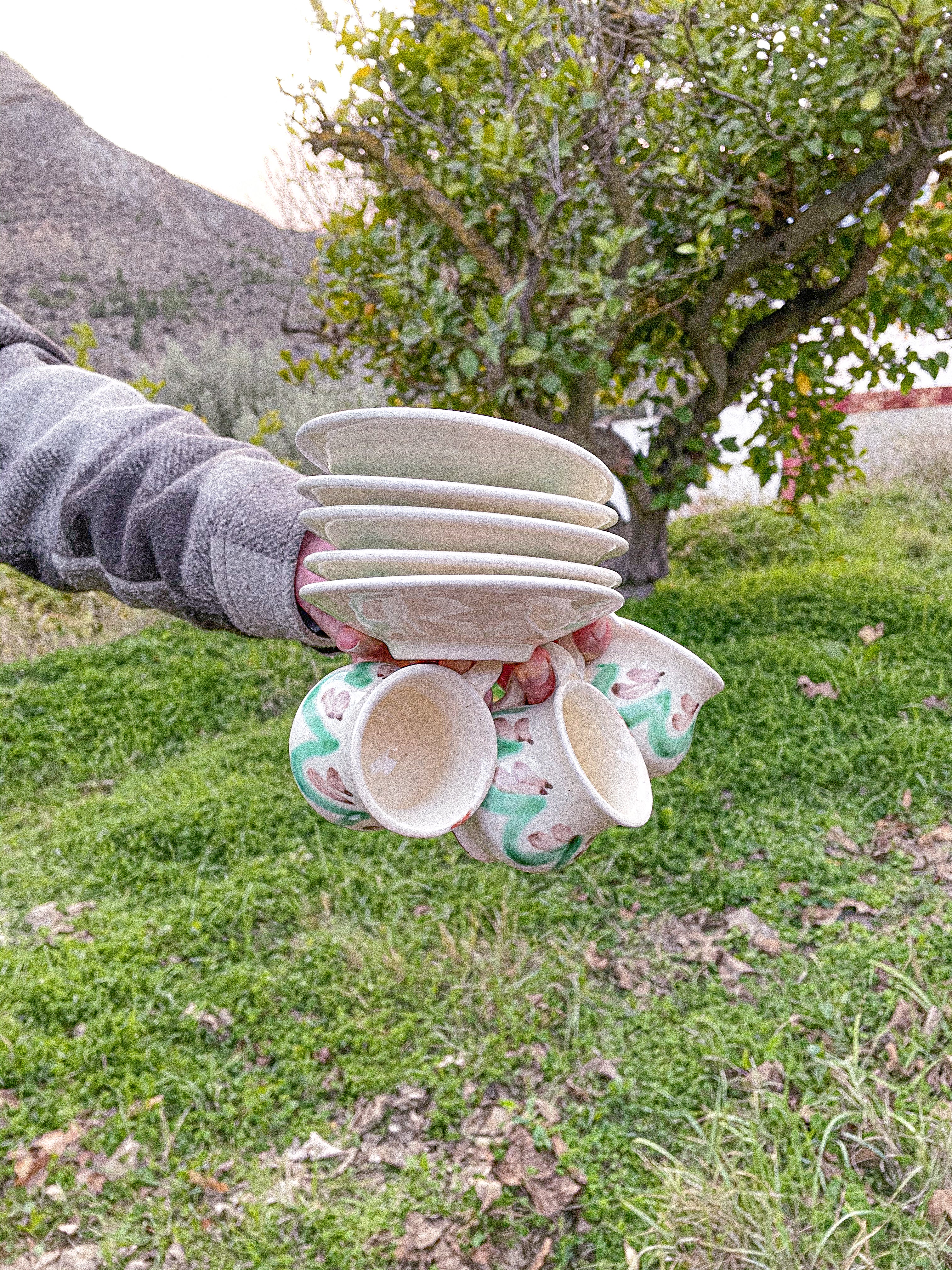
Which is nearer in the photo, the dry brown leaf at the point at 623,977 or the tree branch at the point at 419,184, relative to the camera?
the dry brown leaf at the point at 623,977

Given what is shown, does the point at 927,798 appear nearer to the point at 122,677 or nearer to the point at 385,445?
the point at 385,445

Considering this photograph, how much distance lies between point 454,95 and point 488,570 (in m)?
2.79

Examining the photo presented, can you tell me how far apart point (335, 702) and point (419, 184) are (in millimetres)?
2993

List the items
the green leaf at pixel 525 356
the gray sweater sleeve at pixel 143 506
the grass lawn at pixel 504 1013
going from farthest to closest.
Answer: the green leaf at pixel 525 356, the grass lawn at pixel 504 1013, the gray sweater sleeve at pixel 143 506

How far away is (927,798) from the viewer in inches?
117

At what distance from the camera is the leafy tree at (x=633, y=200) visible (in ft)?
9.14

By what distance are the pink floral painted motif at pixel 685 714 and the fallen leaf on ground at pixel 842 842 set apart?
2.30m

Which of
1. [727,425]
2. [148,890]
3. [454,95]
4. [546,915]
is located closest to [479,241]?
[454,95]

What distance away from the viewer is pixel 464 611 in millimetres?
683

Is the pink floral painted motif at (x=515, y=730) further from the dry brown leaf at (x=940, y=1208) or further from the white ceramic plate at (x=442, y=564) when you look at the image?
the dry brown leaf at (x=940, y=1208)

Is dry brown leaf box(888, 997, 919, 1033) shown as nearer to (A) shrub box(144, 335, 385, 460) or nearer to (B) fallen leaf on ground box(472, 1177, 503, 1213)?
(B) fallen leaf on ground box(472, 1177, 503, 1213)

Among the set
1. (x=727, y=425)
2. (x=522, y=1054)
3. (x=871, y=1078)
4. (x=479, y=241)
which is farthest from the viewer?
(x=727, y=425)

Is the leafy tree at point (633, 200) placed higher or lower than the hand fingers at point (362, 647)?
higher

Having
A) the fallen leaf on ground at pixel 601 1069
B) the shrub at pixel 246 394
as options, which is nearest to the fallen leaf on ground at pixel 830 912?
the fallen leaf on ground at pixel 601 1069
